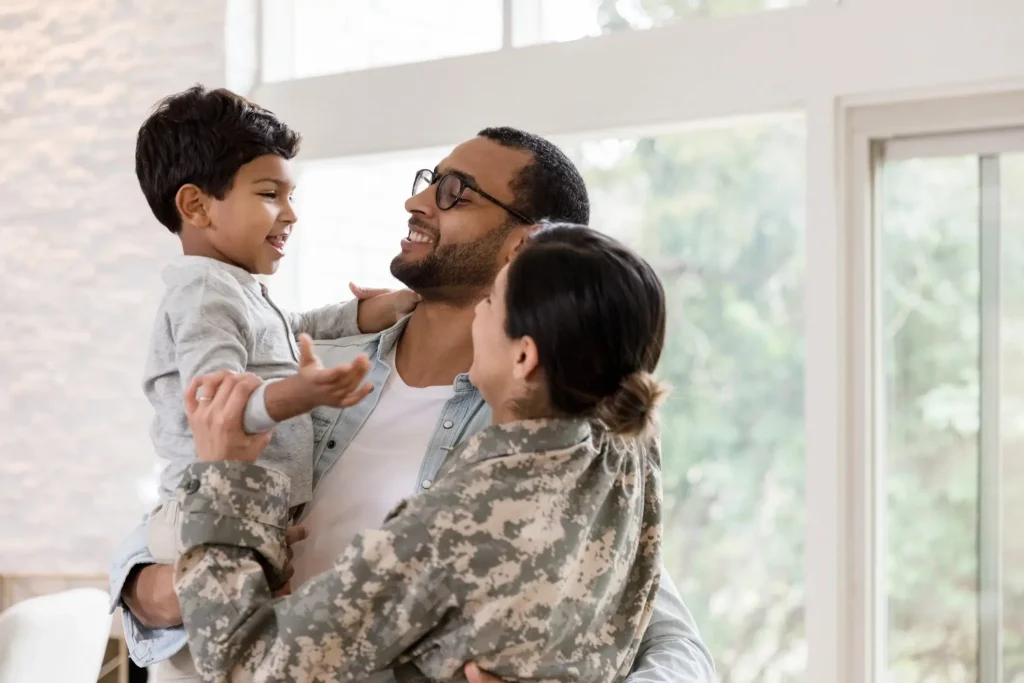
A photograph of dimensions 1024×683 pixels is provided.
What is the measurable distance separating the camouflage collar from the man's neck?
1.43 feet

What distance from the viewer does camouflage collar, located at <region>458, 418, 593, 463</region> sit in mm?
1353

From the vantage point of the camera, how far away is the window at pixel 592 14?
299cm

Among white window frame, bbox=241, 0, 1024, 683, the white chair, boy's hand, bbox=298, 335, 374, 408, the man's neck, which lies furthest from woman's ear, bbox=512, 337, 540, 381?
the white chair

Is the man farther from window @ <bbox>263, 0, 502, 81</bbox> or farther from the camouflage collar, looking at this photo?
window @ <bbox>263, 0, 502, 81</bbox>

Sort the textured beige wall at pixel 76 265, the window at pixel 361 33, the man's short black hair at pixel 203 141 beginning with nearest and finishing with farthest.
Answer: the man's short black hair at pixel 203 141
the window at pixel 361 33
the textured beige wall at pixel 76 265

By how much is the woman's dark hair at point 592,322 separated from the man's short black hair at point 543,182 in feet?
1.65

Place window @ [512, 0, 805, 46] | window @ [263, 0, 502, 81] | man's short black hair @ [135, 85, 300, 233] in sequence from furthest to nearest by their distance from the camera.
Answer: window @ [263, 0, 502, 81] → window @ [512, 0, 805, 46] → man's short black hair @ [135, 85, 300, 233]

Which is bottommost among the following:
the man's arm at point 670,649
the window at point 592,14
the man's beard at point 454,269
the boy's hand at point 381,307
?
the man's arm at point 670,649

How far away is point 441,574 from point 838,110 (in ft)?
5.31

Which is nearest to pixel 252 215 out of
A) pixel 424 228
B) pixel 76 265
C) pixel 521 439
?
pixel 424 228

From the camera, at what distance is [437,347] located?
72.1 inches

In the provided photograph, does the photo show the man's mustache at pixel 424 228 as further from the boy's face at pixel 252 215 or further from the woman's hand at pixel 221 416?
the woman's hand at pixel 221 416

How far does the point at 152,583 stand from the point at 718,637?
11.2 ft

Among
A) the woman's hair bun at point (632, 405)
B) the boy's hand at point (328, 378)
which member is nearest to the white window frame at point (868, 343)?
the woman's hair bun at point (632, 405)
